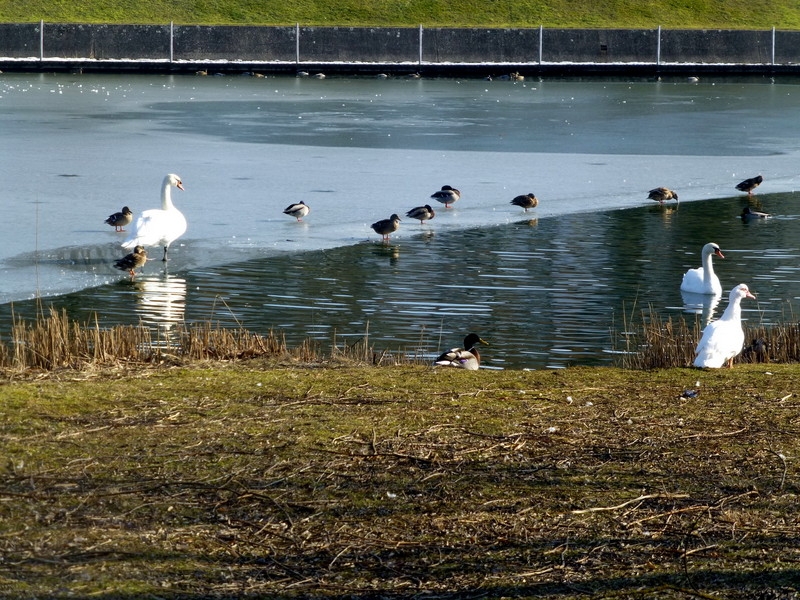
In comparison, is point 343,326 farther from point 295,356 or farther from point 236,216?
point 236,216

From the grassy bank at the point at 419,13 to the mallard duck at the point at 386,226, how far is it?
4287cm

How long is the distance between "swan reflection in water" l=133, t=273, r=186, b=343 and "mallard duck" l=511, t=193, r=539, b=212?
6.21 m

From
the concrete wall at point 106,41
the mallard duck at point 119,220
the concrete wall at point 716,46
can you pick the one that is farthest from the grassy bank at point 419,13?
the mallard duck at point 119,220

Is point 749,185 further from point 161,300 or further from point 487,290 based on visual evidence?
point 161,300

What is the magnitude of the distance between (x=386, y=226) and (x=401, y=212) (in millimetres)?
2135

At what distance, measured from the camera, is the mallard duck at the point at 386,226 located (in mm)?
15625

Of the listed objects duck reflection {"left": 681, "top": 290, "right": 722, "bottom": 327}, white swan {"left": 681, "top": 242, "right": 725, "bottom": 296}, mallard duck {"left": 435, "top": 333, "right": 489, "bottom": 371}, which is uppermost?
white swan {"left": 681, "top": 242, "right": 725, "bottom": 296}

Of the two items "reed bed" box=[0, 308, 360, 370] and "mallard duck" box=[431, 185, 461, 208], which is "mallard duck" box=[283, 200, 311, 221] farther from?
"reed bed" box=[0, 308, 360, 370]

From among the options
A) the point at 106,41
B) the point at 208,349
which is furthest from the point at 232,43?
the point at 208,349

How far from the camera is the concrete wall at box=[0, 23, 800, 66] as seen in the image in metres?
51.8

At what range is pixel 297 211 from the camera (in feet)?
53.9

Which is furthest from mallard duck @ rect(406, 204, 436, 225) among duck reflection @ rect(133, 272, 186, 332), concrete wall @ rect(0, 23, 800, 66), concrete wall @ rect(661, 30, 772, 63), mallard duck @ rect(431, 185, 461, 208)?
concrete wall @ rect(661, 30, 772, 63)

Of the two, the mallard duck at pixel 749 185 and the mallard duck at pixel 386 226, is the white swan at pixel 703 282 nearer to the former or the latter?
the mallard duck at pixel 386 226

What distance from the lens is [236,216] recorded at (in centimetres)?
1714
